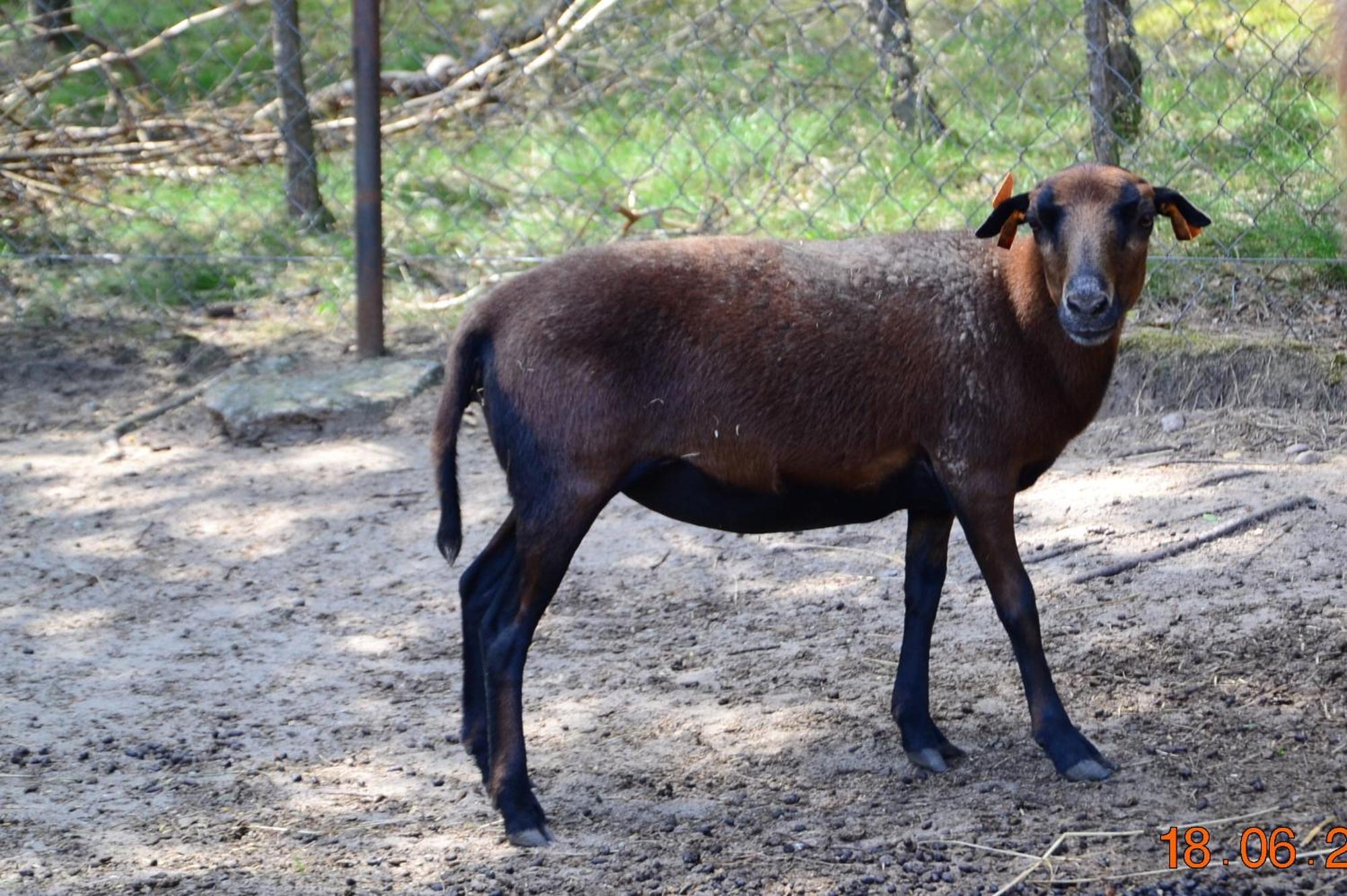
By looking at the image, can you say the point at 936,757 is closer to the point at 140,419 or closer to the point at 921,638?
the point at 921,638

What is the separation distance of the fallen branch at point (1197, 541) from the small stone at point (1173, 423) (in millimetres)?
824

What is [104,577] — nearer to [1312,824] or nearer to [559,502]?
[559,502]

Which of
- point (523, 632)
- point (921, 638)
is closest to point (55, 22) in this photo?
point (523, 632)

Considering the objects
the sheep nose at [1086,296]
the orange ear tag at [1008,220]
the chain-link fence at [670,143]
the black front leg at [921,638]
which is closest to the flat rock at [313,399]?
the chain-link fence at [670,143]

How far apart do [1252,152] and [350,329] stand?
417cm

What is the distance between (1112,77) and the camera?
649cm

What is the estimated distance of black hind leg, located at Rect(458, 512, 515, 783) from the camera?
3777 mm

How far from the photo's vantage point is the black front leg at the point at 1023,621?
3.54 metres

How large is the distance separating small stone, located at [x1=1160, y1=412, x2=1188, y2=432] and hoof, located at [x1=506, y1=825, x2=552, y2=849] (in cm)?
331

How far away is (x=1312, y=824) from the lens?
325cm

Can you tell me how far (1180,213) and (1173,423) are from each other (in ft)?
7.54

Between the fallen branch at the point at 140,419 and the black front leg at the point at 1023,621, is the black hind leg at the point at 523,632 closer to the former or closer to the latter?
the black front leg at the point at 1023,621

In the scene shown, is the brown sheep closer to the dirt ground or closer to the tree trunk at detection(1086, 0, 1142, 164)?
the dirt ground

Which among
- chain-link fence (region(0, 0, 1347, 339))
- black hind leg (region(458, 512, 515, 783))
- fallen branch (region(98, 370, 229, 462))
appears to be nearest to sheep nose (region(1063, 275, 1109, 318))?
black hind leg (region(458, 512, 515, 783))
